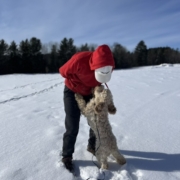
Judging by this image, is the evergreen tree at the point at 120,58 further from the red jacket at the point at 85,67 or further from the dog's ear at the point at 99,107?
the dog's ear at the point at 99,107

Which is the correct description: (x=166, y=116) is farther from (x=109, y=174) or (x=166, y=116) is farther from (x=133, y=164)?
(x=109, y=174)

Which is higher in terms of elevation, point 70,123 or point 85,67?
point 85,67

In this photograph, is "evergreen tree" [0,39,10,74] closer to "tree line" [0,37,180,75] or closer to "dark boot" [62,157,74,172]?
"tree line" [0,37,180,75]

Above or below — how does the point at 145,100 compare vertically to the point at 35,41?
below

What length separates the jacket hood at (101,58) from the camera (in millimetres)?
2262

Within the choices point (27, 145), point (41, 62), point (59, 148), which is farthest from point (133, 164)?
point (41, 62)

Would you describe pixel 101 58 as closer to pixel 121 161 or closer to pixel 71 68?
pixel 71 68

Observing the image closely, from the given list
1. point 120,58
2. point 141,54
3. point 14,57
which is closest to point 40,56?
point 14,57

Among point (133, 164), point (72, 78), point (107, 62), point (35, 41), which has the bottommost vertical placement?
point (133, 164)

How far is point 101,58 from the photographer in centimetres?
226

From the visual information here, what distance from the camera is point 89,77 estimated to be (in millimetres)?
2455

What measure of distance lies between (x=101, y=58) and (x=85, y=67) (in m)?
0.25

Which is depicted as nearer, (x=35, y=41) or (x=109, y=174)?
(x=109, y=174)

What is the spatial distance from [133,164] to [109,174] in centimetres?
40
